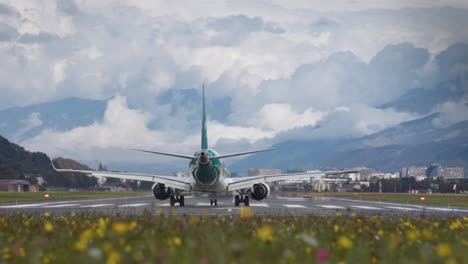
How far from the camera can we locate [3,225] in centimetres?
1692

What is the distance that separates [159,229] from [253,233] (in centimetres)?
204

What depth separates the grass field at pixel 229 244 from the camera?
7527mm

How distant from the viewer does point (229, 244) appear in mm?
11594

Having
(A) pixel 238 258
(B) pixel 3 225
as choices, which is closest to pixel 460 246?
(A) pixel 238 258

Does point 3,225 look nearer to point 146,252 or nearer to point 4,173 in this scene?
point 146,252

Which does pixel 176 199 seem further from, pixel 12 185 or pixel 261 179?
pixel 12 185

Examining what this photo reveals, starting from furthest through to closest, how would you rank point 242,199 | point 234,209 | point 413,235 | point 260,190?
point 260,190
point 242,199
point 234,209
point 413,235

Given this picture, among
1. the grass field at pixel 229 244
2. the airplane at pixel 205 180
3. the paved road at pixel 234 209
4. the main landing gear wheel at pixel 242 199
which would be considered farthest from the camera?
the main landing gear wheel at pixel 242 199

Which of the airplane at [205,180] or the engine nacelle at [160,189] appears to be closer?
the airplane at [205,180]

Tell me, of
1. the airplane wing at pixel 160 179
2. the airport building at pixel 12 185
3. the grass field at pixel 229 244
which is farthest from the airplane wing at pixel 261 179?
the airport building at pixel 12 185

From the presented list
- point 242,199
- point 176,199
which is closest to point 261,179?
point 242,199

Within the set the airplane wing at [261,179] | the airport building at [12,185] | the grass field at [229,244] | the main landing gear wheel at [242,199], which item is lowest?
the grass field at [229,244]

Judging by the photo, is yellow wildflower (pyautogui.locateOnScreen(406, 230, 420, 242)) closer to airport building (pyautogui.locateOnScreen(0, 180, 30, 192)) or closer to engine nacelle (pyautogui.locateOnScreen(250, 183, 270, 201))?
engine nacelle (pyautogui.locateOnScreen(250, 183, 270, 201))

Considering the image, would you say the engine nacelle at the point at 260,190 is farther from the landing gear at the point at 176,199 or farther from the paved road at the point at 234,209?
the landing gear at the point at 176,199
